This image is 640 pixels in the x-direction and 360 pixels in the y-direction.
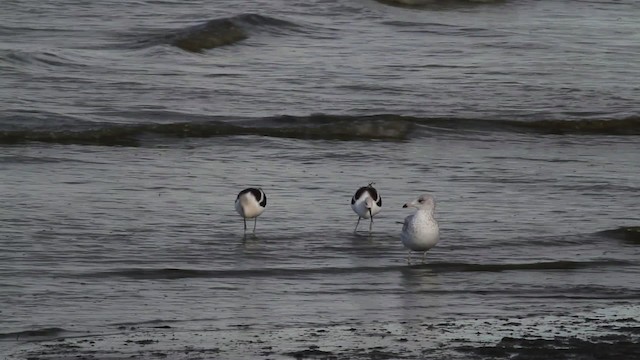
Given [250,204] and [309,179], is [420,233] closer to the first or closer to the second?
[250,204]

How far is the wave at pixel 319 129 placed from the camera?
15.8m

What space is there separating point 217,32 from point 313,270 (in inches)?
537

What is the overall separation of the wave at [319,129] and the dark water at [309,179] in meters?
0.05

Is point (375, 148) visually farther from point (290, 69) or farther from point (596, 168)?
point (290, 69)

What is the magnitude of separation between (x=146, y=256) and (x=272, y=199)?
246cm

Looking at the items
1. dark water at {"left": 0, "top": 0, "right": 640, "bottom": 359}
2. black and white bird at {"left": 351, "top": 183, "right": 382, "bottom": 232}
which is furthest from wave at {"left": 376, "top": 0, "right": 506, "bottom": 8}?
black and white bird at {"left": 351, "top": 183, "right": 382, "bottom": 232}

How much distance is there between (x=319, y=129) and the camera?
1691cm

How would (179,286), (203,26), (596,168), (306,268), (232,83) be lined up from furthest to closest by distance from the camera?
(203,26) → (232,83) → (596,168) → (306,268) → (179,286)

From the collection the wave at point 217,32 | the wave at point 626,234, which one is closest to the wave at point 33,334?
the wave at point 626,234

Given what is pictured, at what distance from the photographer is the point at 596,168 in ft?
48.8

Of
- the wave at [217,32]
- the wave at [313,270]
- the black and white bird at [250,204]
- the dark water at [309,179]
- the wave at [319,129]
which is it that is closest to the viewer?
the dark water at [309,179]

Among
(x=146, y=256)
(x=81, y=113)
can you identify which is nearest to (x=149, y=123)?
(x=81, y=113)

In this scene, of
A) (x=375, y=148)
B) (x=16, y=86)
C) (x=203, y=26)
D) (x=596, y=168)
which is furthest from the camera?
(x=203, y=26)

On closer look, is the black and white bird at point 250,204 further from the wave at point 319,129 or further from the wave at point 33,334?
the wave at point 319,129
